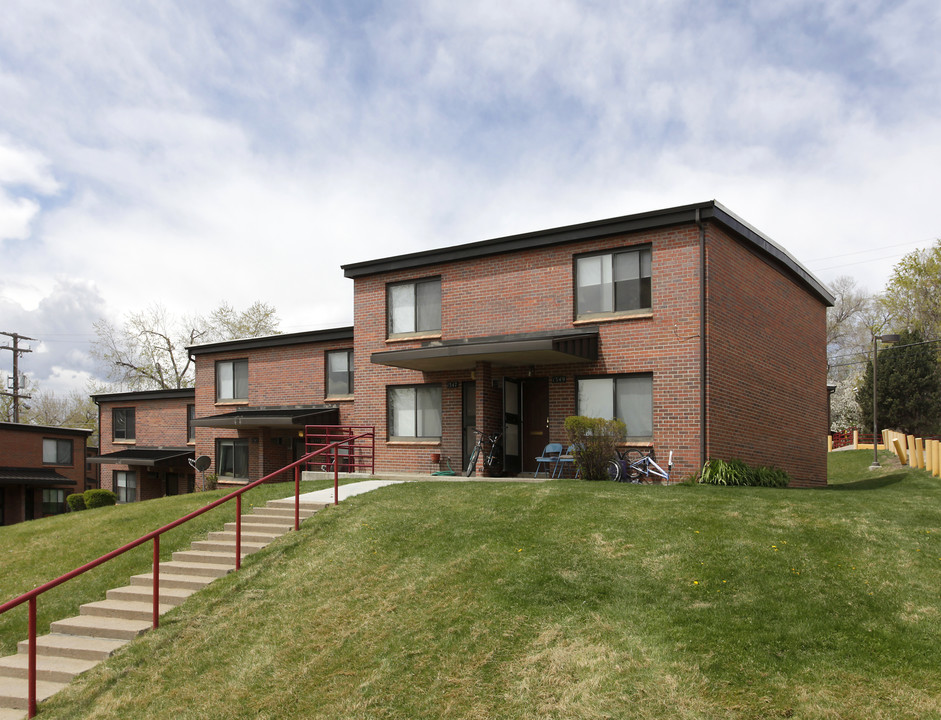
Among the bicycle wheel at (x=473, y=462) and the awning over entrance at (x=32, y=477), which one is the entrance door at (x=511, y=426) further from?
the awning over entrance at (x=32, y=477)

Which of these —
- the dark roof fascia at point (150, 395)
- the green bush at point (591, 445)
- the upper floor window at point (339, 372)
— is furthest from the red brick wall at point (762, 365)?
the dark roof fascia at point (150, 395)

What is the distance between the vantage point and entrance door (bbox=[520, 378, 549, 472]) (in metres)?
19.8

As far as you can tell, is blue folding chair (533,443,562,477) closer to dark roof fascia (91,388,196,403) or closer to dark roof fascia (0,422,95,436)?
dark roof fascia (91,388,196,403)

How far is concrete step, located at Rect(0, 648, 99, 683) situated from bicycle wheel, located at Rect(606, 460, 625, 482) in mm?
10712

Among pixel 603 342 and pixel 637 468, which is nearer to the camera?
pixel 637 468

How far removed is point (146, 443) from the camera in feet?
124

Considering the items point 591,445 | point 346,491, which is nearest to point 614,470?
point 591,445

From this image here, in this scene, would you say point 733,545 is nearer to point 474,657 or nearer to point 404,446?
point 474,657

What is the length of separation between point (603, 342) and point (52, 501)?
33.8 metres

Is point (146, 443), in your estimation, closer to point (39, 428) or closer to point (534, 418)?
point (39, 428)

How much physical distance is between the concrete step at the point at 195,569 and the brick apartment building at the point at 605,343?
25.7 feet

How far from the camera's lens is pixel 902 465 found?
28.2 meters

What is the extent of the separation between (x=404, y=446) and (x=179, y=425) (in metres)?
19.4

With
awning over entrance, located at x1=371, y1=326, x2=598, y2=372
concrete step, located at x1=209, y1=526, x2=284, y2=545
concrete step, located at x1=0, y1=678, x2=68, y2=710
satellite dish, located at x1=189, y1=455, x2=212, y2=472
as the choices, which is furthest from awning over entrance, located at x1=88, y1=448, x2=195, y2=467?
concrete step, located at x1=0, y1=678, x2=68, y2=710
